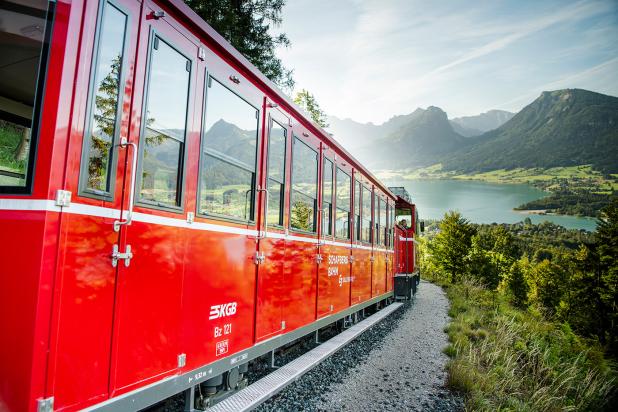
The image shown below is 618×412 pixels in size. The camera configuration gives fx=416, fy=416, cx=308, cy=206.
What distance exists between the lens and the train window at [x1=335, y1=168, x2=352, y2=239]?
24.5 ft

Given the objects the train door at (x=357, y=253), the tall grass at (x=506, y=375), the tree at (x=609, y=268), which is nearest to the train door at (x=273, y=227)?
the tall grass at (x=506, y=375)

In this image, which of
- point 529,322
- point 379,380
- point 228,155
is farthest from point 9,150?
point 529,322

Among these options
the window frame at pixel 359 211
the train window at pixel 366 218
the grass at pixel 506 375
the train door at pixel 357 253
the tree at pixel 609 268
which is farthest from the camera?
the tree at pixel 609 268

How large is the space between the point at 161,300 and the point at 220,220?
98cm

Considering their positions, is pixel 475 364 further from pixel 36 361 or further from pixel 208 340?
pixel 36 361

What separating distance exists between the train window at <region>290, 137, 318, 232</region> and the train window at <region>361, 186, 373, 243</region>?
2.96 metres

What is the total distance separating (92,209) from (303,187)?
3.69 metres

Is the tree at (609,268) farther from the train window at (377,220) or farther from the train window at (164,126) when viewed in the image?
the train window at (164,126)

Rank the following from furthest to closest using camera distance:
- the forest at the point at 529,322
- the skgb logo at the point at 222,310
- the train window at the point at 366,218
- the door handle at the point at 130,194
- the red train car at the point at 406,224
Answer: the red train car at the point at 406,224
the train window at the point at 366,218
the forest at the point at 529,322
the skgb logo at the point at 222,310
the door handle at the point at 130,194

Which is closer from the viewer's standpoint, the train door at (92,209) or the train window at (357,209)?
the train door at (92,209)

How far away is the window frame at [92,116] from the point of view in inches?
95.3

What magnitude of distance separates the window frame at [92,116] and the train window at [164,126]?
236 millimetres

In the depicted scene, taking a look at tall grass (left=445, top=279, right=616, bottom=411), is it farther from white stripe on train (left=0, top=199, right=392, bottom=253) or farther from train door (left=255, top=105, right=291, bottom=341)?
white stripe on train (left=0, top=199, right=392, bottom=253)

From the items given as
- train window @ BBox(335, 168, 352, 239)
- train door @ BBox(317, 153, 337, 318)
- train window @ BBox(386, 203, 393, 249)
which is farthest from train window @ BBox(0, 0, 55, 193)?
train window @ BBox(386, 203, 393, 249)
